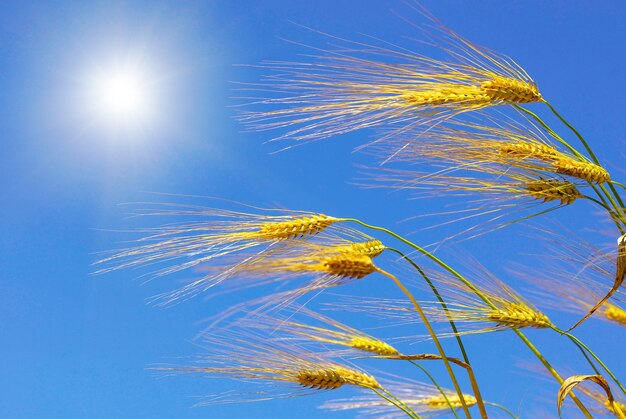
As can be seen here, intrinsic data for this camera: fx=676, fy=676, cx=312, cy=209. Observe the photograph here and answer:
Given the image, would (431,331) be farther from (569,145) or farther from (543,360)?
(569,145)

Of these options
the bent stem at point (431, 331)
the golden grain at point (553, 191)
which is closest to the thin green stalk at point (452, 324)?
the bent stem at point (431, 331)

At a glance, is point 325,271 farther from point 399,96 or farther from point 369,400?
point 369,400

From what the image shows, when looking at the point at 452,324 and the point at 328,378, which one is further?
the point at 328,378

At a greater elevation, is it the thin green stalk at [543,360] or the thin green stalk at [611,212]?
the thin green stalk at [611,212]

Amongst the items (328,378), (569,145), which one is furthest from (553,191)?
(328,378)

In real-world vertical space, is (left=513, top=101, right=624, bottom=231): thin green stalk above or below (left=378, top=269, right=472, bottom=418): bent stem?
above

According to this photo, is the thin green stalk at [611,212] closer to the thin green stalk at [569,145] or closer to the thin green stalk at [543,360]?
the thin green stalk at [569,145]

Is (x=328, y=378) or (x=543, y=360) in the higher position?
(x=328, y=378)

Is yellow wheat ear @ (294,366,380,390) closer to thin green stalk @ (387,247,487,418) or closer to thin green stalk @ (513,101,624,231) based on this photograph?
thin green stalk @ (387,247,487,418)

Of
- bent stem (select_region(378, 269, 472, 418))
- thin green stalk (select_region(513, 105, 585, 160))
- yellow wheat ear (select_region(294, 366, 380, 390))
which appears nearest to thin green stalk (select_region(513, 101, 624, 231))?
thin green stalk (select_region(513, 105, 585, 160))

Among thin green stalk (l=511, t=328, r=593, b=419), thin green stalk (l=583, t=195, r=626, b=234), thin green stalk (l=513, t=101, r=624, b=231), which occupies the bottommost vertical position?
thin green stalk (l=511, t=328, r=593, b=419)

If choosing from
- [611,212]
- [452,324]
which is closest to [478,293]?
[452,324]

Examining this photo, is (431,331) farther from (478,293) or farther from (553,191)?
(553,191)
